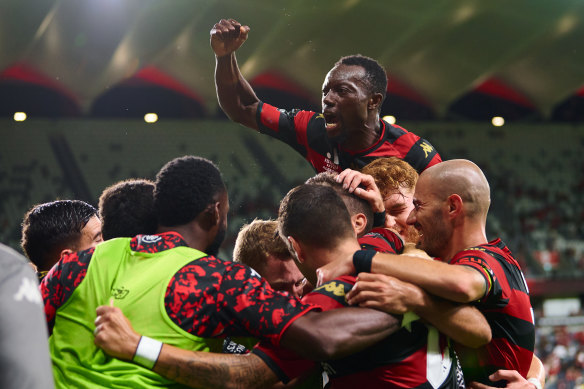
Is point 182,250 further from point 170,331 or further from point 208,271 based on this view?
point 170,331

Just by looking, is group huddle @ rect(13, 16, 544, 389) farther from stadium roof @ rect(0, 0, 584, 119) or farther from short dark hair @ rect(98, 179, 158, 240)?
stadium roof @ rect(0, 0, 584, 119)

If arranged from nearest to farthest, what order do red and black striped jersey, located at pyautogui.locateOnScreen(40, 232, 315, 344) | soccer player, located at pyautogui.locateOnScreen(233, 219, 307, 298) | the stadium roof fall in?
1. red and black striped jersey, located at pyautogui.locateOnScreen(40, 232, 315, 344)
2. soccer player, located at pyautogui.locateOnScreen(233, 219, 307, 298)
3. the stadium roof

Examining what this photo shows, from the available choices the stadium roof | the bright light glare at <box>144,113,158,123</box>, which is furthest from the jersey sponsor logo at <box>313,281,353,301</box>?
the bright light glare at <box>144,113,158,123</box>

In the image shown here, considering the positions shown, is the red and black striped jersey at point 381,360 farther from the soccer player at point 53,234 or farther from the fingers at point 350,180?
the soccer player at point 53,234

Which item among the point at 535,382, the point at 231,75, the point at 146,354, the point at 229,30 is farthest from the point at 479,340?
the point at 231,75

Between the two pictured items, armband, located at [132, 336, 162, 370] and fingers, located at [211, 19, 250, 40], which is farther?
fingers, located at [211, 19, 250, 40]

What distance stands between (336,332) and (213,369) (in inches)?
18.1

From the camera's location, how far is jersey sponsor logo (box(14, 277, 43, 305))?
1.13 metres

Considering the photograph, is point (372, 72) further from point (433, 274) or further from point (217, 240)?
point (433, 274)

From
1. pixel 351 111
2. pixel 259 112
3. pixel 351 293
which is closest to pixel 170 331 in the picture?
pixel 351 293

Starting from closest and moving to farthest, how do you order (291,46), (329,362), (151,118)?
(329,362)
(291,46)
(151,118)

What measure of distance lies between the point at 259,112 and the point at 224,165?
12137 mm

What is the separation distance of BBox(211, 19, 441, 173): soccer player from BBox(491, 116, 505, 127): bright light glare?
48.3ft

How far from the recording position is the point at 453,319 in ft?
7.95
